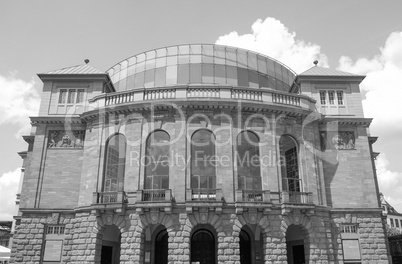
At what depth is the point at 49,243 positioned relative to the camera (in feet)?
85.7

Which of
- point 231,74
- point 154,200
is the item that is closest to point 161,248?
point 154,200

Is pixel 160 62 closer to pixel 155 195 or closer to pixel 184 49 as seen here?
pixel 184 49

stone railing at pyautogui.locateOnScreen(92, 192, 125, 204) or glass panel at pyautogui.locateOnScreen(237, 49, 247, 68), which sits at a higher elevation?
glass panel at pyautogui.locateOnScreen(237, 49, 247, 68)

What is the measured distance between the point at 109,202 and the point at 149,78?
15.0 meters

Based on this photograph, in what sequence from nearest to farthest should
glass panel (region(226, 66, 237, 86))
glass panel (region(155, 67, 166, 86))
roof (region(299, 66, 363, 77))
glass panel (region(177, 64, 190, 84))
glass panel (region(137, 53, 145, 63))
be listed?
roof (region(299, 66, 363, 77)) < glass panel (region(177, 64, 190, 84)) < glass panel (region(226, 66, 237, 86)) < glass panel (region(155, 67, 166, 86)) < glass panel (region(137, 53, 145, 63))

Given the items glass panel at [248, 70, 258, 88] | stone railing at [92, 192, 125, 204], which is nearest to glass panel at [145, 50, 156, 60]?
glass panel at [248, 70, 258, 88]

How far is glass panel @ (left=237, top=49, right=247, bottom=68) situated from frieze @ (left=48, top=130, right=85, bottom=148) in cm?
1718

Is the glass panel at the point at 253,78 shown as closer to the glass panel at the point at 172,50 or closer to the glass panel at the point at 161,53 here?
the glass panel at the point at 172,50

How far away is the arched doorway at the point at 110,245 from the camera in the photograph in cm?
2632

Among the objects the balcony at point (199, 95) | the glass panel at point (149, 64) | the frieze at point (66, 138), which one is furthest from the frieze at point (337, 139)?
the frieze at point (66, 138)

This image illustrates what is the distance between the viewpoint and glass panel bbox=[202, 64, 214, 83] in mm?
34278

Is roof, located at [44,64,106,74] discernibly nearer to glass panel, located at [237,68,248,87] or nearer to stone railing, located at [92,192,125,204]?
stone railing, located at [92,192,125,204]

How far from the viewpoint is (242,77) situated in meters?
35.2

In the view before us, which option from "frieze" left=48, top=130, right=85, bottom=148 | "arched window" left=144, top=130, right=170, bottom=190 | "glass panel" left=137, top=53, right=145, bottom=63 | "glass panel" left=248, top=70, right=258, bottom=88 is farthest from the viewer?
"glass panel" left=137, top=53, right=145, bottom=63
